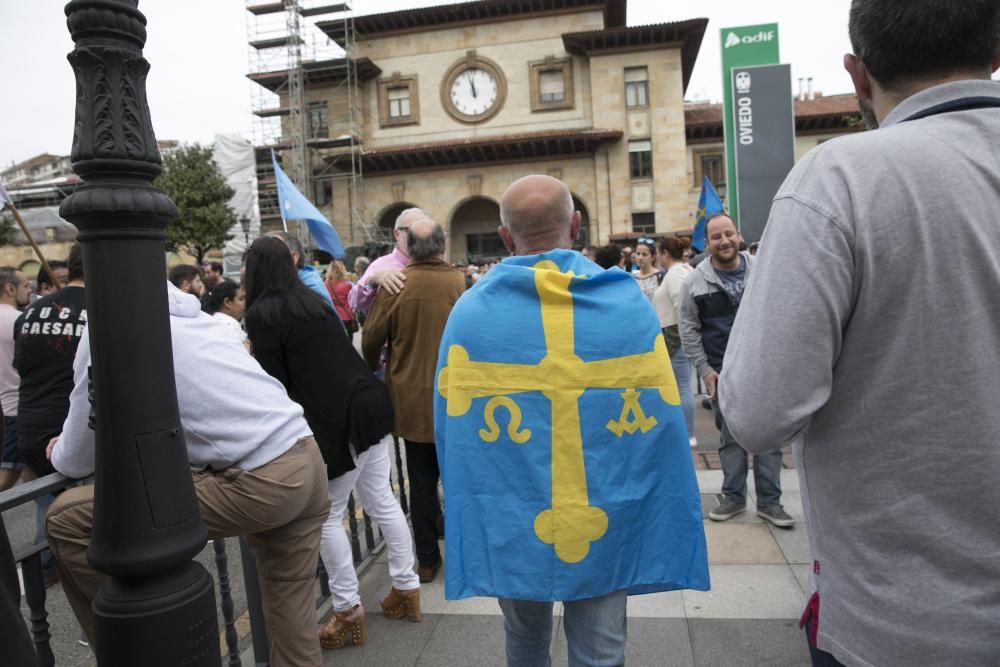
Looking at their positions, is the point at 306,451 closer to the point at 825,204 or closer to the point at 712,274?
the point at 825,204

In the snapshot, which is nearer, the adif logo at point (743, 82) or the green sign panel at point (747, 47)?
the adif logo at point (743, 82)

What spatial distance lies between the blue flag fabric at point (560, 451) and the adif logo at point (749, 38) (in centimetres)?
985

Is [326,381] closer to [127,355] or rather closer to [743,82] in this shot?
[127,355]

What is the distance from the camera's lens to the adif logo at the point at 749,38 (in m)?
10.4

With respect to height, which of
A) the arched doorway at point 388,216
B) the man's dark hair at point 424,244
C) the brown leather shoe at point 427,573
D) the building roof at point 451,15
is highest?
the building roof at point 451,15

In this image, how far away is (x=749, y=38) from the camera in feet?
34.2

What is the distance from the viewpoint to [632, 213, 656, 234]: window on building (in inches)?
1273

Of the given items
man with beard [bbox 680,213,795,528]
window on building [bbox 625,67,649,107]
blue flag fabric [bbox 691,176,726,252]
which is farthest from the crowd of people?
window on building [bbox 625,67,649,107]

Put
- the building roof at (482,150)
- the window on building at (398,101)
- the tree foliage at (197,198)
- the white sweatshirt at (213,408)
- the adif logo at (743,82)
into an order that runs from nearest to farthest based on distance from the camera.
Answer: the white sweatshirt at (213,408), the adif logo at (743,82), the tree foliage at (197,198), the building roof at (482,150), the window on building at (398,101)

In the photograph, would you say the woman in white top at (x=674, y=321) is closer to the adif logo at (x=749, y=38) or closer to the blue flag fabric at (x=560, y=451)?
the blue flag fabric at (x=560, y=451)

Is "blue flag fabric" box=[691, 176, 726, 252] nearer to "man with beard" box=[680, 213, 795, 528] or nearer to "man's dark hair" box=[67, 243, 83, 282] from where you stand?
"man with beard" box=[680, 213, 795, 528]

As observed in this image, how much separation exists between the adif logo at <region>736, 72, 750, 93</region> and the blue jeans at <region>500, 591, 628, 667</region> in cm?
907

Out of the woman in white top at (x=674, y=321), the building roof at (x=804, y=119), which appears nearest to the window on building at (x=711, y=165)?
the building roof at (x=804, y=119)

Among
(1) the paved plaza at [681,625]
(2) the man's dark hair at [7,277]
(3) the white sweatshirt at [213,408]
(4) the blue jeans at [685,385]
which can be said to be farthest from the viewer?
(4) the blue jeans at [685,385]
